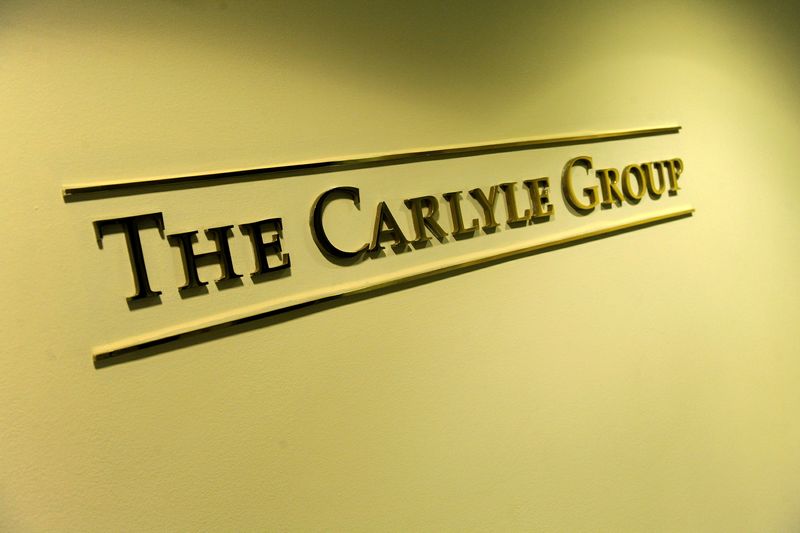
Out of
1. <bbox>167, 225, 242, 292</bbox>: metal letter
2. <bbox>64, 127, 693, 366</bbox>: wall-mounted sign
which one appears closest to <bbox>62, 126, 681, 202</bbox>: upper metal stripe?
<bbox>64, 127, 693, 366</bbox>: wall-mounted sign

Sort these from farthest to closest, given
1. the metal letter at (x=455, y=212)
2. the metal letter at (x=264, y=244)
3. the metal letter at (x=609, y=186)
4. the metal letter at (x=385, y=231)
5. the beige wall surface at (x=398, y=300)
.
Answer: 1. the metal letter at (x=609, y=186)
2. the metal letter at (x=455, y=212)
3. the metal letter at (x=385, y=231)
4. the metal letter at (x=264, y=244)
5. the beige wall surface at (x=398, y=300)

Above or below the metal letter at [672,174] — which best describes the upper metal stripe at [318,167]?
above

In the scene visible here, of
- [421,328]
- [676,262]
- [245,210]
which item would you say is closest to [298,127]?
[245,210]

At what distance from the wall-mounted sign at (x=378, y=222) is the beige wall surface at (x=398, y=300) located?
3cm

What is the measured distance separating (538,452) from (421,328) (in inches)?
21.8

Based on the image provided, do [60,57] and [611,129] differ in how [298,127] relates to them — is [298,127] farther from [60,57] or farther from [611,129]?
[611,129]

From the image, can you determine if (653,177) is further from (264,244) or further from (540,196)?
(264,244)

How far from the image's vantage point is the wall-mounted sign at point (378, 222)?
1.12 metres

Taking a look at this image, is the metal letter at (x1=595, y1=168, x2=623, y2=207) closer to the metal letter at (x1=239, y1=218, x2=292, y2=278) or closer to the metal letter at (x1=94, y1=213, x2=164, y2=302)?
the metal letter at (x1=239, y1=218, x2=292, y2=278)

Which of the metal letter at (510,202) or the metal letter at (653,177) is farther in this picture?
the metal letter at (653,177)

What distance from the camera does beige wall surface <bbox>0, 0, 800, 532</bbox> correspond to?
1.06 metres

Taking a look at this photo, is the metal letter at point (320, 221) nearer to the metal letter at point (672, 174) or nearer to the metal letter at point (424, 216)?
the metal letter at point (424, 216)

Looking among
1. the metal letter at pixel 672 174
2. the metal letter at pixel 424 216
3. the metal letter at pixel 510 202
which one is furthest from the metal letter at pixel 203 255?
the metal letter at pixel 672 174

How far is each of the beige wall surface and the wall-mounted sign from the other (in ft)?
0.08
